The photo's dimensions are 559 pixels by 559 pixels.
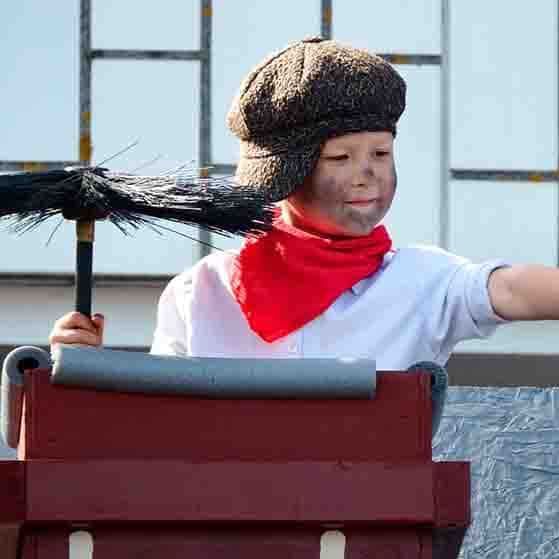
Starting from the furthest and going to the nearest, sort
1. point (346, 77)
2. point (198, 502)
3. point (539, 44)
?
point (539, 44), point (346, 77), point (198, 502)

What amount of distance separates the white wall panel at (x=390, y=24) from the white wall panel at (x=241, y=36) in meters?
0.07

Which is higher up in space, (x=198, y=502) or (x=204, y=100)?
(x=204, y=100)

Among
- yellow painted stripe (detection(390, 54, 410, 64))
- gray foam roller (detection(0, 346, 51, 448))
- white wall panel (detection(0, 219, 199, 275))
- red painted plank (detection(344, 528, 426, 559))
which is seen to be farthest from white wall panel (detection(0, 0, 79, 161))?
red painted plank (detection(344, 528, 426, 559))

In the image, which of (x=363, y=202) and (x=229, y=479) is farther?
(x=363, y=202)

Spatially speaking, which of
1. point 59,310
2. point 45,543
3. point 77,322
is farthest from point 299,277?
point 59,310

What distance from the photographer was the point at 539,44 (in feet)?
15.3

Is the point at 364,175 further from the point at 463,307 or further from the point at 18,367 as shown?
the point at 18,367

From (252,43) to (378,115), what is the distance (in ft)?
5.17

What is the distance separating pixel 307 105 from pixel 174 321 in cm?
47

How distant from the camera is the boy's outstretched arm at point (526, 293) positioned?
290cm

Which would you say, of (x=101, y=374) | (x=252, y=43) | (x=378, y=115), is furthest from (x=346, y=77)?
(x=252, y=43)

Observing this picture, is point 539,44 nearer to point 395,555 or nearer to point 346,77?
point 346,77

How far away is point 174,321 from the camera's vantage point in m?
3.34

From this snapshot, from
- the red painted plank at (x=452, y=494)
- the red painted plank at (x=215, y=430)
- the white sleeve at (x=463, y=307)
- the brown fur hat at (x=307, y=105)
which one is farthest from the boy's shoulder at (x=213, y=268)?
the red painted plank at (x=452, y=494)
